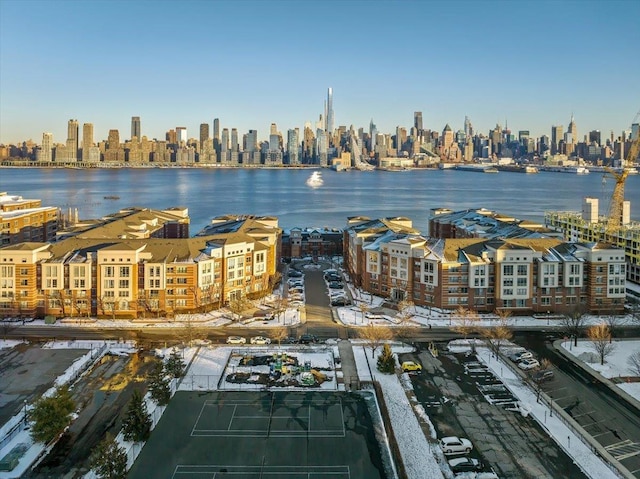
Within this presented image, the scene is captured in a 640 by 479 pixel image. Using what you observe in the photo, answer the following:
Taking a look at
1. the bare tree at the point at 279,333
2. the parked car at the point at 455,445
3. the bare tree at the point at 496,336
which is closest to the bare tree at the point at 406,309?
the bare tree at the point at 496,336

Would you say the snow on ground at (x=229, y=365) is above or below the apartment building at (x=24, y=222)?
below

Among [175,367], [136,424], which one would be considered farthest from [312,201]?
[136,424]

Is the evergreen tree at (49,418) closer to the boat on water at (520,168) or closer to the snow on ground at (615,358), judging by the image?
the snow on ground at (615,358)

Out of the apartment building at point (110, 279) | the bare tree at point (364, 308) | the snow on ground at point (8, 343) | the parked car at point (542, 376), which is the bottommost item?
the parked car at point (542, 376)

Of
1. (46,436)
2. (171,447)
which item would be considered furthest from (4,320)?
(171,447)

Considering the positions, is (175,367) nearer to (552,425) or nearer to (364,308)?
(364,308)

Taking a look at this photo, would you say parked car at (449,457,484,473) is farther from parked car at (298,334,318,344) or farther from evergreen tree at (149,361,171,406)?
parked car at (298,334,318,344)
